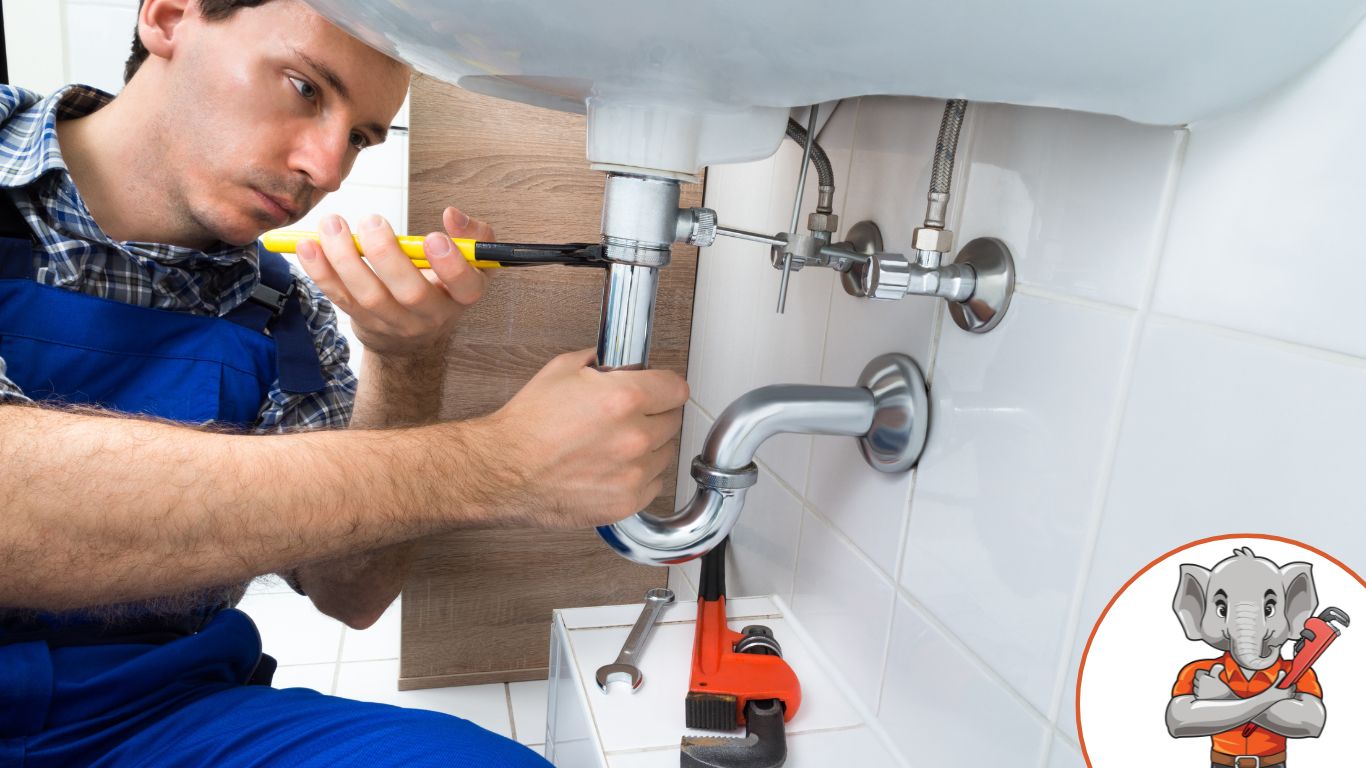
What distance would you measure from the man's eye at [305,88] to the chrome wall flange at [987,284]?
0.59m

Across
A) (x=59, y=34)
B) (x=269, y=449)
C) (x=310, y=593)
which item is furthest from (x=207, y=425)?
(x=59, y=34)

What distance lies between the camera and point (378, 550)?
0.96 m

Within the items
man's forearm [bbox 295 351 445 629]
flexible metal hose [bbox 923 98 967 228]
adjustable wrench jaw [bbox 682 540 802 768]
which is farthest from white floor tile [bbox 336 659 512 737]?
flexible metal hose [bbox 923 98 967 228]

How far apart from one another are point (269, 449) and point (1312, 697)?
55cm

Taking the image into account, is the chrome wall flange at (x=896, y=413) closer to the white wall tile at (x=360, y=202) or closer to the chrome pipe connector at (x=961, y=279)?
the chrome pipe connector at (x=961, y=279)

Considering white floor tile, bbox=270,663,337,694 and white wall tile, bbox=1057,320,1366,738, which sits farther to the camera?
white floor tile, bbox=270,663,337,694

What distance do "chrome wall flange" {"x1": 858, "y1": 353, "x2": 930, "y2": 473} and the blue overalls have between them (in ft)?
1.24

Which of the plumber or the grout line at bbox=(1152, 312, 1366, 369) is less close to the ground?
the grout line at bbox=(1152, 312, 1366, 369)

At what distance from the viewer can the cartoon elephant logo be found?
1.07 feet

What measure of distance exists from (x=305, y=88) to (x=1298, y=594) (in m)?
0.81

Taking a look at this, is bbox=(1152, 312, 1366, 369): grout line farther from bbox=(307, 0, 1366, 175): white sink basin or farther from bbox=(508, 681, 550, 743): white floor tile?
bbox=(508, 681, 550, 743): white floor tile

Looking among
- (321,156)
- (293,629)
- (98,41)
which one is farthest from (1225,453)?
(98,41)

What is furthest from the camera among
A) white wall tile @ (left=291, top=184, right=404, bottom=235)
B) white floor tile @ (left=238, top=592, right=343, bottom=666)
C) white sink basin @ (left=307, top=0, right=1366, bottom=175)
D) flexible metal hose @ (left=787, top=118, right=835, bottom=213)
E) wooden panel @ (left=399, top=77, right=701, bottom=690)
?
white wall tile @ (left=291, top=184, right=404, bottom=235)

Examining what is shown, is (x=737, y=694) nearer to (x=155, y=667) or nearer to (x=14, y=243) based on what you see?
(x=155, y=667)
